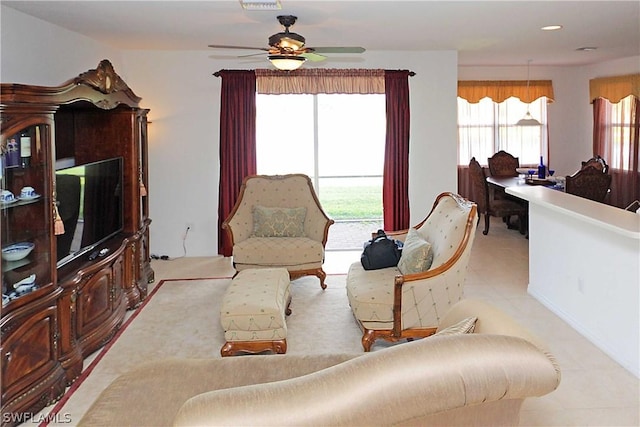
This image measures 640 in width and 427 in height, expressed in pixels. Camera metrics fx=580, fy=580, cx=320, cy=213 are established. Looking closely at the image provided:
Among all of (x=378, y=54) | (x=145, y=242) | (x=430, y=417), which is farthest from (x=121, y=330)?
(x=378, y=54)

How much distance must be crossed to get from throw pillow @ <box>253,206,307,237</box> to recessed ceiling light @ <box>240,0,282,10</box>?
2.20m

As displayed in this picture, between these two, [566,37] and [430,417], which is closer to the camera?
[430,417]

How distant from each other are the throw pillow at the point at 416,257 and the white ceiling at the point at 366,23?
172cm

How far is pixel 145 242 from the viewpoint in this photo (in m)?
5.60

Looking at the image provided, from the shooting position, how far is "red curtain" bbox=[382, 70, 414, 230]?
6938 mm

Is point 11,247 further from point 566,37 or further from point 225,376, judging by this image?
point 566,37

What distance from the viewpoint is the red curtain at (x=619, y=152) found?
849 centimetres

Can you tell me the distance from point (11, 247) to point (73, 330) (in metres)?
0.79

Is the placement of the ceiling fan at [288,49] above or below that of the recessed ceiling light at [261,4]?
below

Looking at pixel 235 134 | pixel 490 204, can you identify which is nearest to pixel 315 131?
pixel 235 134

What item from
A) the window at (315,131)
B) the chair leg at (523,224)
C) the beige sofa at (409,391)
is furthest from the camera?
the chair leg at (523,224)

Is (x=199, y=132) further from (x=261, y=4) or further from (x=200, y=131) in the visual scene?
(x=261, y=4)

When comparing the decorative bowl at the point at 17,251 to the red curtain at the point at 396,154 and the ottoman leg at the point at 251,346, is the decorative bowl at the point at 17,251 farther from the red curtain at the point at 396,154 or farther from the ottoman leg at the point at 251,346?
the red curtain at the point at 396,154

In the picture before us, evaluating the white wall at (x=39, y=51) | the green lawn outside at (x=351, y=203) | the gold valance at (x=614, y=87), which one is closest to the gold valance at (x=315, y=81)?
the white wall at (x=39, y=51)
